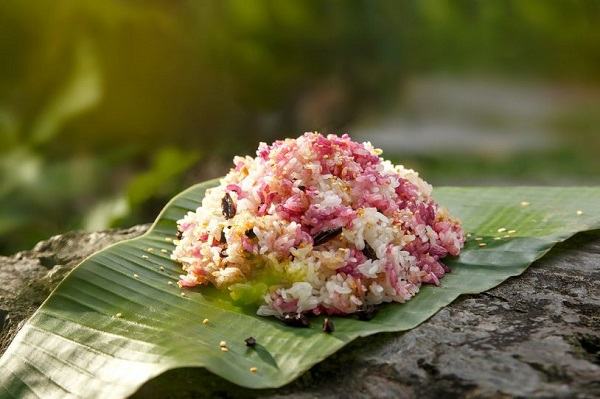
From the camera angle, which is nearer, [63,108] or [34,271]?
[34,271]

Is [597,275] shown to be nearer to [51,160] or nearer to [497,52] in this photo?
[51,160]

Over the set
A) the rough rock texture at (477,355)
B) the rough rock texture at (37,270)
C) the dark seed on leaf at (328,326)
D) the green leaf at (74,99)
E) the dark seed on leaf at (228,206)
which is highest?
the green leaf at (74,99)

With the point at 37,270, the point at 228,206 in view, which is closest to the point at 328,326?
the point at 228,206

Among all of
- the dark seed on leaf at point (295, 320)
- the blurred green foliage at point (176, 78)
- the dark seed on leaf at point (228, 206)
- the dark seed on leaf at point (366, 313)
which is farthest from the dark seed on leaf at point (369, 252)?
the blurred green foliage at point (176, 78)

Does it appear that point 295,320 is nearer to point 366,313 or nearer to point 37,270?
point 366,313

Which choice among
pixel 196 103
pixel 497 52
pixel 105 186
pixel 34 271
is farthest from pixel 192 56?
pixel 497 52

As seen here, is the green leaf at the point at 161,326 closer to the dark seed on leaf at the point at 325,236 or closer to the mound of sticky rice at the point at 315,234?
the mound of sticky rice at the point at 315,234
